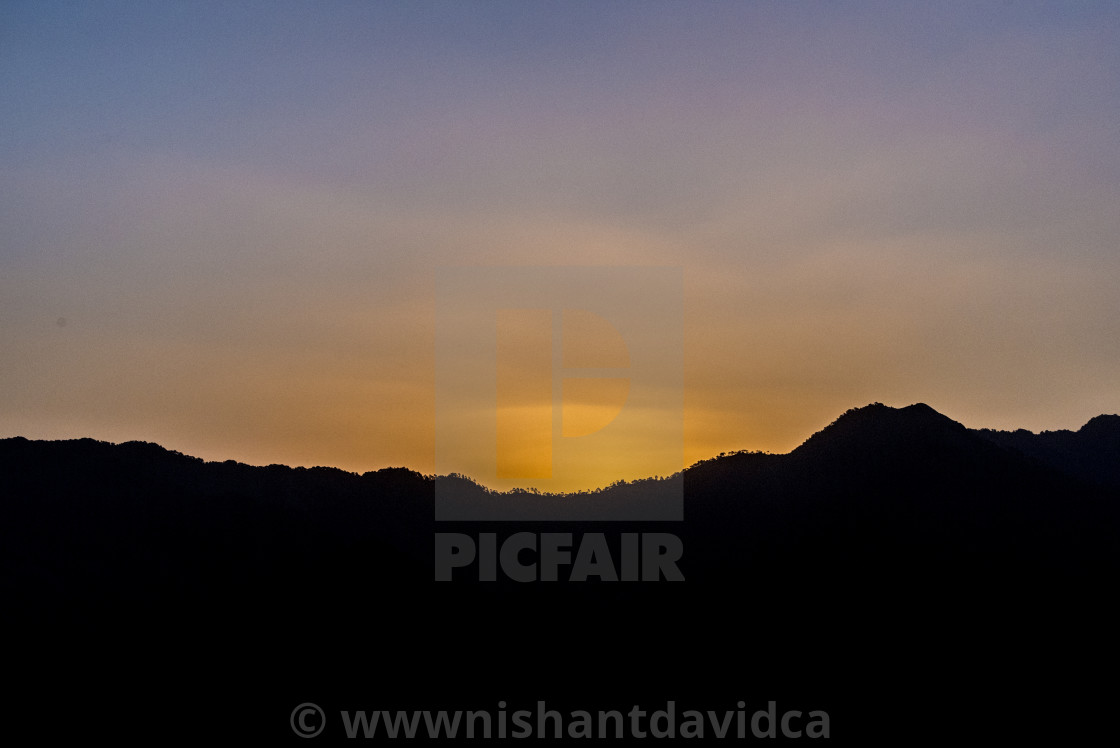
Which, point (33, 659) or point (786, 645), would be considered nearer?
point (33, 659)

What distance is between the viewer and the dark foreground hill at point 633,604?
47656 millimetres

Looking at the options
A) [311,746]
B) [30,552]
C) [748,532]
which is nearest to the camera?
[311,746]

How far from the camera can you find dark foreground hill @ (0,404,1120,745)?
47.7 meters

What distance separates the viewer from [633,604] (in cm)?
5906

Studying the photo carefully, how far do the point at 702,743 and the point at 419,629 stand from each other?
1591 cm

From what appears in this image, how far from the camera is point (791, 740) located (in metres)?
48.4

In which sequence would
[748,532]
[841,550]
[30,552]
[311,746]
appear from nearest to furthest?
[311,746], [30,552], [841,550], [748,532]

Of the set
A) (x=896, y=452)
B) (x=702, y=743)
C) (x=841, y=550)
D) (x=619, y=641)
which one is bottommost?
(x=702, y=743)

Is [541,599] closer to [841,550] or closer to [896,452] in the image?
[841,550]

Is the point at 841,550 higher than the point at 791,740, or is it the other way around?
the point at 841,550

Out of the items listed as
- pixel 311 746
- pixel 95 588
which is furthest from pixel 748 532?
pixel 95 588

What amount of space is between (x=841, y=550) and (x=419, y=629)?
78.7 feet

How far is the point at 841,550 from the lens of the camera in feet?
189

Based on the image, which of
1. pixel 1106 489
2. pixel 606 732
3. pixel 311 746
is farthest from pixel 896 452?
pixel 311 746
